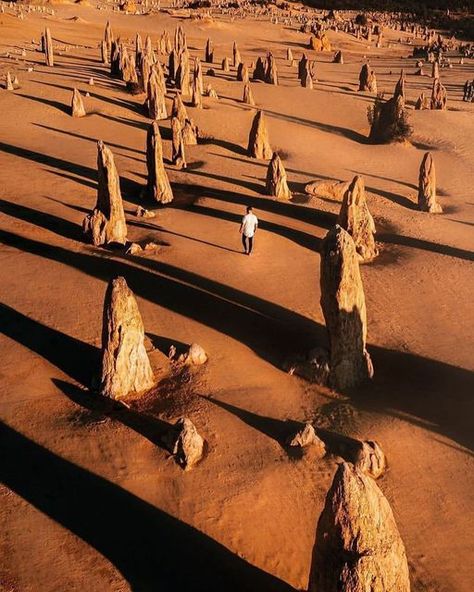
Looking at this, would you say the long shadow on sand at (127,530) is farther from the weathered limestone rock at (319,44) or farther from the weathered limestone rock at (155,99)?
the weathered limestone rock at (319,44)

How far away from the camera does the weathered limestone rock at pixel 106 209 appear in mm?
21203

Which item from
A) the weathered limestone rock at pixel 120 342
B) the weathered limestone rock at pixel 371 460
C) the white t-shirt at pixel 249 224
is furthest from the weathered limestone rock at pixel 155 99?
the weathered limestone rock at pixel 371 460

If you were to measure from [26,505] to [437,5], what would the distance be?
132530mm

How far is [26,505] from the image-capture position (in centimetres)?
1085

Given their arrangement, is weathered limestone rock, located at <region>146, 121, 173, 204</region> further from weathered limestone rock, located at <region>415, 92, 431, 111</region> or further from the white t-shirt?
weathered limestone rock, located at <region>415, 92, 431, 111</region>

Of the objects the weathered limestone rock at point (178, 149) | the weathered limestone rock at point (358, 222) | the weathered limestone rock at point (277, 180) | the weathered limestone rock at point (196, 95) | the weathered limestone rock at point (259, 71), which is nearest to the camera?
the weathered limestone rock at point (358, 222)

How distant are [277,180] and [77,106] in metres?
17.9

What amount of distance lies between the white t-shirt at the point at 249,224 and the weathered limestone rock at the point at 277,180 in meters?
6.95

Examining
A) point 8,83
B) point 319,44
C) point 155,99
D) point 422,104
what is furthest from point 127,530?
point 319,44

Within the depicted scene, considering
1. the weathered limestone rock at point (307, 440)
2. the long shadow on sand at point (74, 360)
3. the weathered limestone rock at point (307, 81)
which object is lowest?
the long shadow on sand at point (74, 360)

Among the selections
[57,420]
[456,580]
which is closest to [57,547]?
[57,420]

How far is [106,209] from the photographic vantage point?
850 inches

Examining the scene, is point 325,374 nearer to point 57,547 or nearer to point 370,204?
point 57,547

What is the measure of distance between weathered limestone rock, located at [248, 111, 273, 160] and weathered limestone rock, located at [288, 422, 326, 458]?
2317 cm
